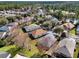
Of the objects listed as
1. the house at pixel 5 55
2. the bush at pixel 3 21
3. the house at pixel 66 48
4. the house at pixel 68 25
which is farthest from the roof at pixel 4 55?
the house at pixel 68 25

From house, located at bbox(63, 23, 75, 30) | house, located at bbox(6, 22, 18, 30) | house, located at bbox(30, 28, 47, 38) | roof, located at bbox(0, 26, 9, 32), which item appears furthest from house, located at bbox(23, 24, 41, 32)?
house, located at bbox(63, 23, 75, 30)

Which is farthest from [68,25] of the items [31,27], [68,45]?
[31,27]

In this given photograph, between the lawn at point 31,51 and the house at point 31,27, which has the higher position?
the house at point 31,27

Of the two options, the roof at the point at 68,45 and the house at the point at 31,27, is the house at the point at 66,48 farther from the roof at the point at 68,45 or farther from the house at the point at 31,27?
the house at the point at 31,27

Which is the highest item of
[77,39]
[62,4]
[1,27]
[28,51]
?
[62,4]

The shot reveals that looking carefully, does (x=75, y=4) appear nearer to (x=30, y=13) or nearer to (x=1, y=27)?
(x=30, y=13)

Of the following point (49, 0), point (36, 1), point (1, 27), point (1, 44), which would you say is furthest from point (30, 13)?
point (1, 44)

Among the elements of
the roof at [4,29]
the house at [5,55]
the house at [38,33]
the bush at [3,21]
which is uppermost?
the bush at [3,21]

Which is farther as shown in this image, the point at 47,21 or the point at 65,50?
the point at 47,21
